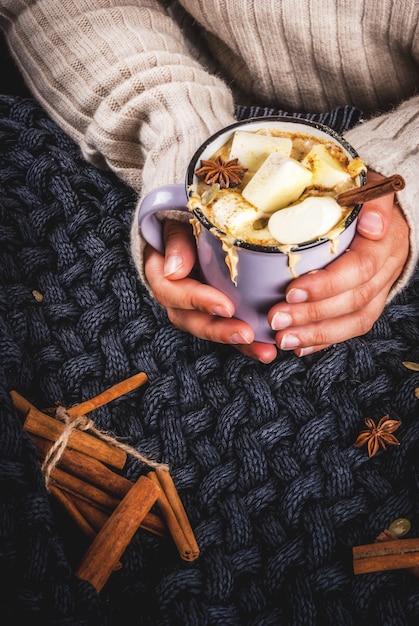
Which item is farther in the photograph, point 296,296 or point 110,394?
point 110,394

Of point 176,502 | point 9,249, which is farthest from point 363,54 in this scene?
point 176,502

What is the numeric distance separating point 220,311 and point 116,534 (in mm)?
241

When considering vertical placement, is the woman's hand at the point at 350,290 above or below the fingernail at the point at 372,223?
below

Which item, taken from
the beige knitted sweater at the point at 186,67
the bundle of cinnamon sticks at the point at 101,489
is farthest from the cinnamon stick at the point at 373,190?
the bundle of cinnamon sticks at the point at 101,489

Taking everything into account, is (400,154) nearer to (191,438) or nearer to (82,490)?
(191,438)

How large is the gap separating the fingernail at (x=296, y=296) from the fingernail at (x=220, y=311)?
7 centimetres

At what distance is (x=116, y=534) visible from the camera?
57cm

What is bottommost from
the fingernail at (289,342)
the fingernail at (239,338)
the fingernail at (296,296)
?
the fingernail at (289,342)

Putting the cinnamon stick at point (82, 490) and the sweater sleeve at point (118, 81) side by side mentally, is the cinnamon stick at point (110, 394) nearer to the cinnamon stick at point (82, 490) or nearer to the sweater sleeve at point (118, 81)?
the cinnamon stick at point (82, 490)

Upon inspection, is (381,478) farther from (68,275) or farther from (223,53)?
(223,53)

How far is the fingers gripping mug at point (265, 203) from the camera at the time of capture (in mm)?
508

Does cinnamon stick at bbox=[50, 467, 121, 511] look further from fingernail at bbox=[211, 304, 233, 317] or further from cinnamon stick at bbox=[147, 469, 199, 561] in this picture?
fingernail at bbox=[211, 304, 233, 317]

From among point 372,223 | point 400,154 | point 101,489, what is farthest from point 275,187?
point 101,489

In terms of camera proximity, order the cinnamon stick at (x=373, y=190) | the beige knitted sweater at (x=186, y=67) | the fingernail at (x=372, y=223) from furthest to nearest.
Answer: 1. the beige knitted sweater at (x=186, y=67)
2. the fingernail at (x=372, y=223)
3. the cinnamon stick at (x=373, y=190)
